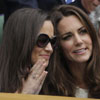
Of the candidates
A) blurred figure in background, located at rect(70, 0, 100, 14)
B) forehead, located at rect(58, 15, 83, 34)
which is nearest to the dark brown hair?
forehead, located at rect(58, 15, 83, 34)

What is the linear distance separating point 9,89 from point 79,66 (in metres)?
0.69

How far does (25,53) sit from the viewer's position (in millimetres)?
1977

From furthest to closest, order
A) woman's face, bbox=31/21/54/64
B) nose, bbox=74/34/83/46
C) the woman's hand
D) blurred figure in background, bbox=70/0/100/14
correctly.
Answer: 1. blurred figure in background, bbox=70/0/100/14
2. nose, bbox=74/34/83/46
3. woman's face, bbox=31/21/54/64
4. the woman's hand

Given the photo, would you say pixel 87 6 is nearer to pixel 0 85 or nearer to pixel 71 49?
pixel 71 49

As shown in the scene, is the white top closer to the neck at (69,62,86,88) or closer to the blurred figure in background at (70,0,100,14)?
the neck at (69,62,86,88)

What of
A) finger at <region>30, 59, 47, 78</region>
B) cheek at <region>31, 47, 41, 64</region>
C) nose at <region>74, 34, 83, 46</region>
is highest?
nose at <region>74, 34, 83, 46</region>

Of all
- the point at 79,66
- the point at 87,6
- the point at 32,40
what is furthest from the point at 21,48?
the point at 87,6

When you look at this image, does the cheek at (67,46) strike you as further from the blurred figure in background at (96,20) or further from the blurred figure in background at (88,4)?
the blurred figure in background at (88,4)

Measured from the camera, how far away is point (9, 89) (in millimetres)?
1946

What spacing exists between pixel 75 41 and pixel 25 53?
17.7 inches

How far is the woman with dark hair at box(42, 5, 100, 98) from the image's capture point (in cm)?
224

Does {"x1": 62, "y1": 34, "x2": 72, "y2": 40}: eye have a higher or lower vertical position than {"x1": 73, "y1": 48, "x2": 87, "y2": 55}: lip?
higher

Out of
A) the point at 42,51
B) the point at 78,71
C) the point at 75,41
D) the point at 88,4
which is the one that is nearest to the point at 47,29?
the point at 42,51

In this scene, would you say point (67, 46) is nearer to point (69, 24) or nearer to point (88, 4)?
point (69, 24)
